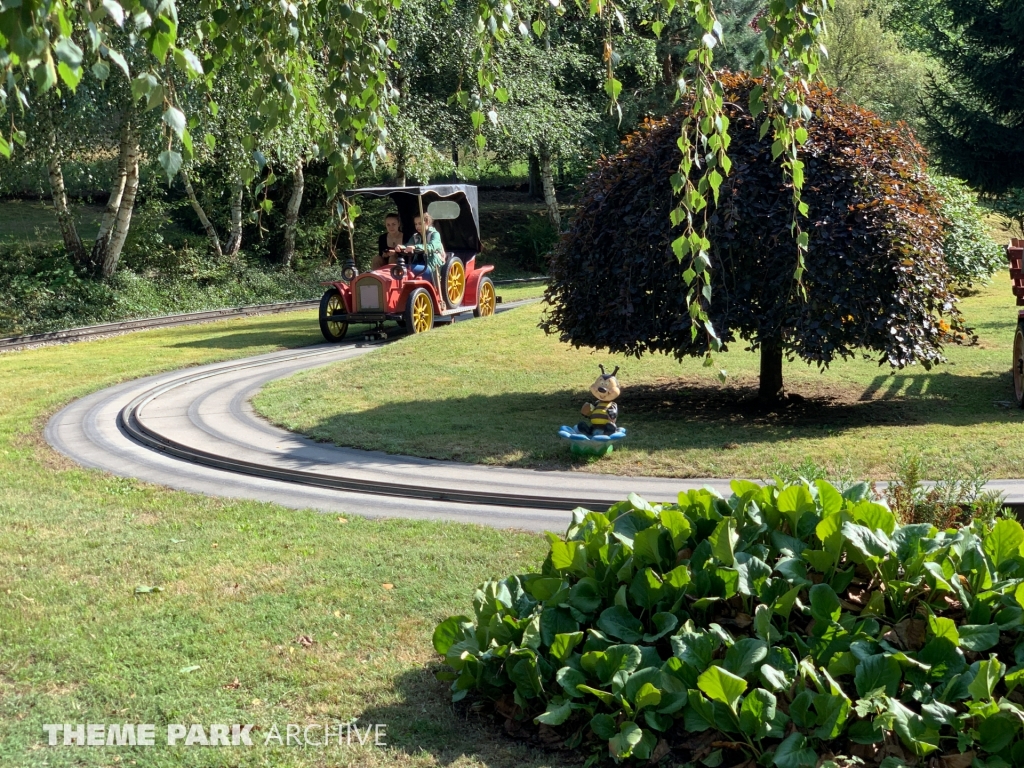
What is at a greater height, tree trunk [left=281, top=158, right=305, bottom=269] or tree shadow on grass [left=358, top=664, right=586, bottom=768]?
tree trunk [left=281, top=158, right=305, bottom=269]

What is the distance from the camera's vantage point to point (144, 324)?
2309 centimetres

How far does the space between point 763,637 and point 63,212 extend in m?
22.9

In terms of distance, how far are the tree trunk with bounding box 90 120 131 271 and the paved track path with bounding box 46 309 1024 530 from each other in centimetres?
1035

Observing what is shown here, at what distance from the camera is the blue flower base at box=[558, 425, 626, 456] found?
9969 millimetres

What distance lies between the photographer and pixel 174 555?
6.80m

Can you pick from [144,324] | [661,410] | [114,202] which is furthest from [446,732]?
[114,202]

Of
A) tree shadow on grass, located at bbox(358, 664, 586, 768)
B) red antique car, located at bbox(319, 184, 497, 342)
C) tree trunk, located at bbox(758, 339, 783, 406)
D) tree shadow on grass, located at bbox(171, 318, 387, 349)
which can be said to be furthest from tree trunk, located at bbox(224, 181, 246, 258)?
tree shadow on grass, located at bbox(358, 664, 586, 768)

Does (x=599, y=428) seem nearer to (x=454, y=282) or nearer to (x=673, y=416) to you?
(x=673, y=416)

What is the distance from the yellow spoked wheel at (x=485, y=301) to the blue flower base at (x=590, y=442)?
12176 millimetres

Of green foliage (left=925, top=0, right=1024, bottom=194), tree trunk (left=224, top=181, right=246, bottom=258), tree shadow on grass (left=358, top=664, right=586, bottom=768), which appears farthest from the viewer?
tree trunk (left=224, top=181, right=246, bottom=258)

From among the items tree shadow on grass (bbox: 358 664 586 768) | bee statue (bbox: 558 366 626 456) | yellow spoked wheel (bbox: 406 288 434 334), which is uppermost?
yellow spoked wheel (bbox: 406 288 434 334)

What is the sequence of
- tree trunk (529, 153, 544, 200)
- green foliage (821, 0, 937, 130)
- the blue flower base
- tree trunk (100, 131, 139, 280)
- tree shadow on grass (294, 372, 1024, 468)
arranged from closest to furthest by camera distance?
the blue flower base → tree shadow on grass (294, 372, 1024, 468) → tree trunk (100, 131, 139, 280) → green foliage (821, 0, 937, 130) → tree trunk (529, 153, 544, 200)

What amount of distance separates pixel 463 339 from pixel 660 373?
4.24 meters

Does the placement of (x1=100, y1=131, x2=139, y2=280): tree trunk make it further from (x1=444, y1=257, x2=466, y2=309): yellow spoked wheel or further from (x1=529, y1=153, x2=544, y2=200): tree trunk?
(x1=529, y1=153, x2=544, y2=200): tree trunk
